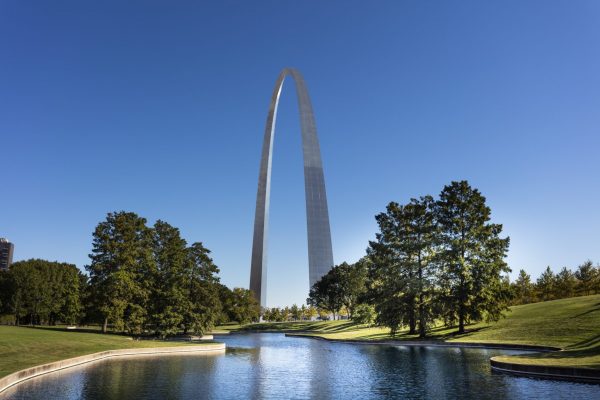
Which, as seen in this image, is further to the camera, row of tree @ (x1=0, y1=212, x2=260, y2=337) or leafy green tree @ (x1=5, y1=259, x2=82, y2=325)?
leafy green tree @ (x1=5, y1=259, x2=82, y2=325)

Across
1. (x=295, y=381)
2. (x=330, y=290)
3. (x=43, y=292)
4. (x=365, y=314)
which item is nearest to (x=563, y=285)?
(x=365, y=314)

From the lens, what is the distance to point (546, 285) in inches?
2579

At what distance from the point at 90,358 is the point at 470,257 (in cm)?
2982

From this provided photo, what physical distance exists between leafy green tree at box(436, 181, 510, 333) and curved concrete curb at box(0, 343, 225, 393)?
64.6 ft

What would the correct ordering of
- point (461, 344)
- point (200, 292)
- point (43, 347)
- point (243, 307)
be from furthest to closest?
point (243, 307) → point (200, 292) → point (461, 344) → point (43, 347)

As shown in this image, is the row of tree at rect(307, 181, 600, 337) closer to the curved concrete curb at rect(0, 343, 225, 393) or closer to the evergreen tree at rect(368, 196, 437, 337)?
the evergreen tree at rect(368, 196, 437, 337)

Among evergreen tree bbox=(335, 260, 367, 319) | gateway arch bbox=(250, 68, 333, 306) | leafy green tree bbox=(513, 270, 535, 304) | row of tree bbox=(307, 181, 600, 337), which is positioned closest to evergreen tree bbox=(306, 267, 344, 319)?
evergreen tree bbox=(335, 260, 367, 319)

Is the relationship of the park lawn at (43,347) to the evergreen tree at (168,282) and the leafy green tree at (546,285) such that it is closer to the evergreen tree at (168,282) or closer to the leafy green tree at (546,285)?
the evergreen tree at (168,282)

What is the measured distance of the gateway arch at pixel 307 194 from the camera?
79.0 m

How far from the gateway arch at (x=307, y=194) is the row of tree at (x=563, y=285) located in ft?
98.8

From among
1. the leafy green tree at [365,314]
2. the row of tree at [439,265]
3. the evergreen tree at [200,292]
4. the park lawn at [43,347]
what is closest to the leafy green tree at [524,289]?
the leafy green tree at [365,314]

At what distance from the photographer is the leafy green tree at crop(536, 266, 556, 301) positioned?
64644mm

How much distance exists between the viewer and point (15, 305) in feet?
217

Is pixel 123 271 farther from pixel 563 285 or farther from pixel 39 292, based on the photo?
pixel 563 285
